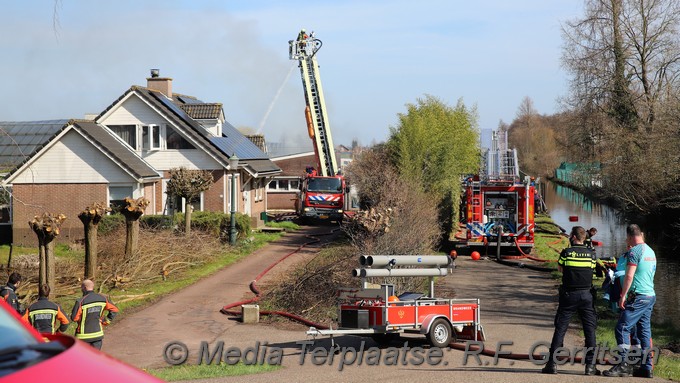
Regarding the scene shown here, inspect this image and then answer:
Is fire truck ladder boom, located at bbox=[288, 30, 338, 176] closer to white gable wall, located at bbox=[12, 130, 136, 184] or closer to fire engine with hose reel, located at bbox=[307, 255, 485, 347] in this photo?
white gable wall, located at bbox=[12, 130, 136, 184]

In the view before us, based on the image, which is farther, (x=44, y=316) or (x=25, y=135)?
(x=25, y=135)

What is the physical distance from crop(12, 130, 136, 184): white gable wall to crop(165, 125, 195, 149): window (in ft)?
14.8

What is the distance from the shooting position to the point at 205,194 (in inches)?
1505

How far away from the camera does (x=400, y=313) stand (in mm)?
13109

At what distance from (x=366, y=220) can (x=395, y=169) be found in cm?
1657

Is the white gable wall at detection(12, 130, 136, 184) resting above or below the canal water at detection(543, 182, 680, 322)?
above

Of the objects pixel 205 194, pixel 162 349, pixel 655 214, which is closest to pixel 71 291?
pixel 162 349

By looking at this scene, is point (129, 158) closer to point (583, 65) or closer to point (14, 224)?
point (14, 224)

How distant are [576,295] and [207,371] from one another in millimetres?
5251

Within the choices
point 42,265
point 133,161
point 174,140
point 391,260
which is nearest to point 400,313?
point 391,260

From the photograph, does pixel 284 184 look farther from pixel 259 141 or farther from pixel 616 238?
pixel 616 238

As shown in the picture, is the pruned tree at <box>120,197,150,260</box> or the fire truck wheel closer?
the fire truck wheel

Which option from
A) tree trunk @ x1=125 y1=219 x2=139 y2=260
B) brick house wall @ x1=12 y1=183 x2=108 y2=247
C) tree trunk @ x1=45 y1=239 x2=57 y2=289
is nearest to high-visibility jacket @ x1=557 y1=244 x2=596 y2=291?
tree trunk @ x1=45 y1=239 x2=57 y2=289

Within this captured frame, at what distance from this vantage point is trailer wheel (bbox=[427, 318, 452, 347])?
13102mm
